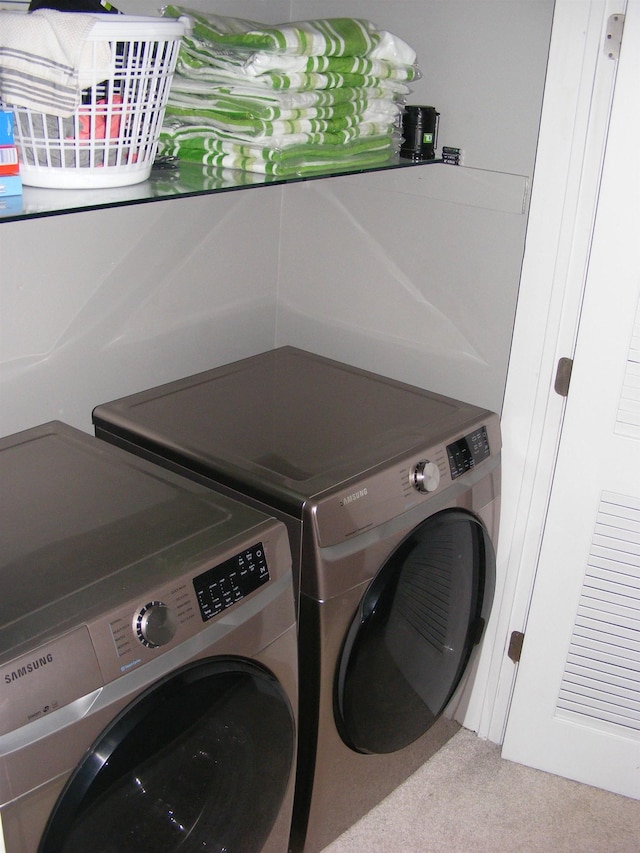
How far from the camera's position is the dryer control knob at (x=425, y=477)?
1.69m

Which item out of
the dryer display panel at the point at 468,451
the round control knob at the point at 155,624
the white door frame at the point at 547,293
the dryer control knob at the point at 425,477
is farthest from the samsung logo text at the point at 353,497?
the white door frame at the point at 547,293

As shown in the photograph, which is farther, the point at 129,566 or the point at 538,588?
the point at 538,588

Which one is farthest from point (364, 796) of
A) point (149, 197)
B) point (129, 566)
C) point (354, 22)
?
point (354, 22)

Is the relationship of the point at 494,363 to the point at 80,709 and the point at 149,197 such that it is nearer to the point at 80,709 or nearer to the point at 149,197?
the point at 149,197

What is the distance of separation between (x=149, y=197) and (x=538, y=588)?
1.25 metres

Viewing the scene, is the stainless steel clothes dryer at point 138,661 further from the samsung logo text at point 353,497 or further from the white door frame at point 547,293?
the white door frame at point 547,293

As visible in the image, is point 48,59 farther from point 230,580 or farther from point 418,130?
point 418,130

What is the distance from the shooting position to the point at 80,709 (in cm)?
117

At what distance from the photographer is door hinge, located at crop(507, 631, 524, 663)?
2.16 metres

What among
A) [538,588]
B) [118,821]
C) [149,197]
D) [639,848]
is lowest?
[639,848]

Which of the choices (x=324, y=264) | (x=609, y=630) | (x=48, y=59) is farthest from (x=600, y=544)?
(x=48, y=59)

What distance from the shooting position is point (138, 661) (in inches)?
48.4

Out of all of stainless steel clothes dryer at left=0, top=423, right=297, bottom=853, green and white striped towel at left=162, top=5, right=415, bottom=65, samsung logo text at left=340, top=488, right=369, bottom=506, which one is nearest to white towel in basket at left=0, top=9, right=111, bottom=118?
green and white striped towel at left=162, top=5, right=415, bottom=65

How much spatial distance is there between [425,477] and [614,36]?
2.86ft
